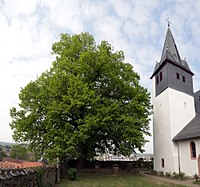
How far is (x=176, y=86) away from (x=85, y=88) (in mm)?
11197

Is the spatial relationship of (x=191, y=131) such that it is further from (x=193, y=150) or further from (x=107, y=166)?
(x=107, y=166)

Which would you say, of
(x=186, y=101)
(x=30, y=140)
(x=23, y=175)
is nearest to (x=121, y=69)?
(x=186, y=101)

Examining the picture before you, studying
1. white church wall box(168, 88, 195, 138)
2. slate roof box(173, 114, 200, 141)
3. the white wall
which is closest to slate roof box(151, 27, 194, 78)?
the white wall

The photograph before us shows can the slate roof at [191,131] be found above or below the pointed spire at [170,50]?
below

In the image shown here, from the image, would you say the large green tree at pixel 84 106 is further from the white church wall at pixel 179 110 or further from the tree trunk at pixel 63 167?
the white church wall at pixel 179 110

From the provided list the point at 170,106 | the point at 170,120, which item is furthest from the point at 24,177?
the point at 170,106

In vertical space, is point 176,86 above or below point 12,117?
above

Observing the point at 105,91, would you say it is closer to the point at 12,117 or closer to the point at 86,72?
the point at 86,72

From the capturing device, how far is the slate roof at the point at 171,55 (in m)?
27.3

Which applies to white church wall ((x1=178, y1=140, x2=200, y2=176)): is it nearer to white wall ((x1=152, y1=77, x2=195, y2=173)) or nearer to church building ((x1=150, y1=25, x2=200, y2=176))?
A: church building ((x1=150, y1=25, x2=200, y2=176))

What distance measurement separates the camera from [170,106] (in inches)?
1005

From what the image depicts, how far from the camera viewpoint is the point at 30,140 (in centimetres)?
2209

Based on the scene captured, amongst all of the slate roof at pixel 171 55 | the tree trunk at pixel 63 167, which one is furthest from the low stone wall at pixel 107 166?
the slate roof at pixel 171 55

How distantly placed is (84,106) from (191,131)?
33.9 feet
